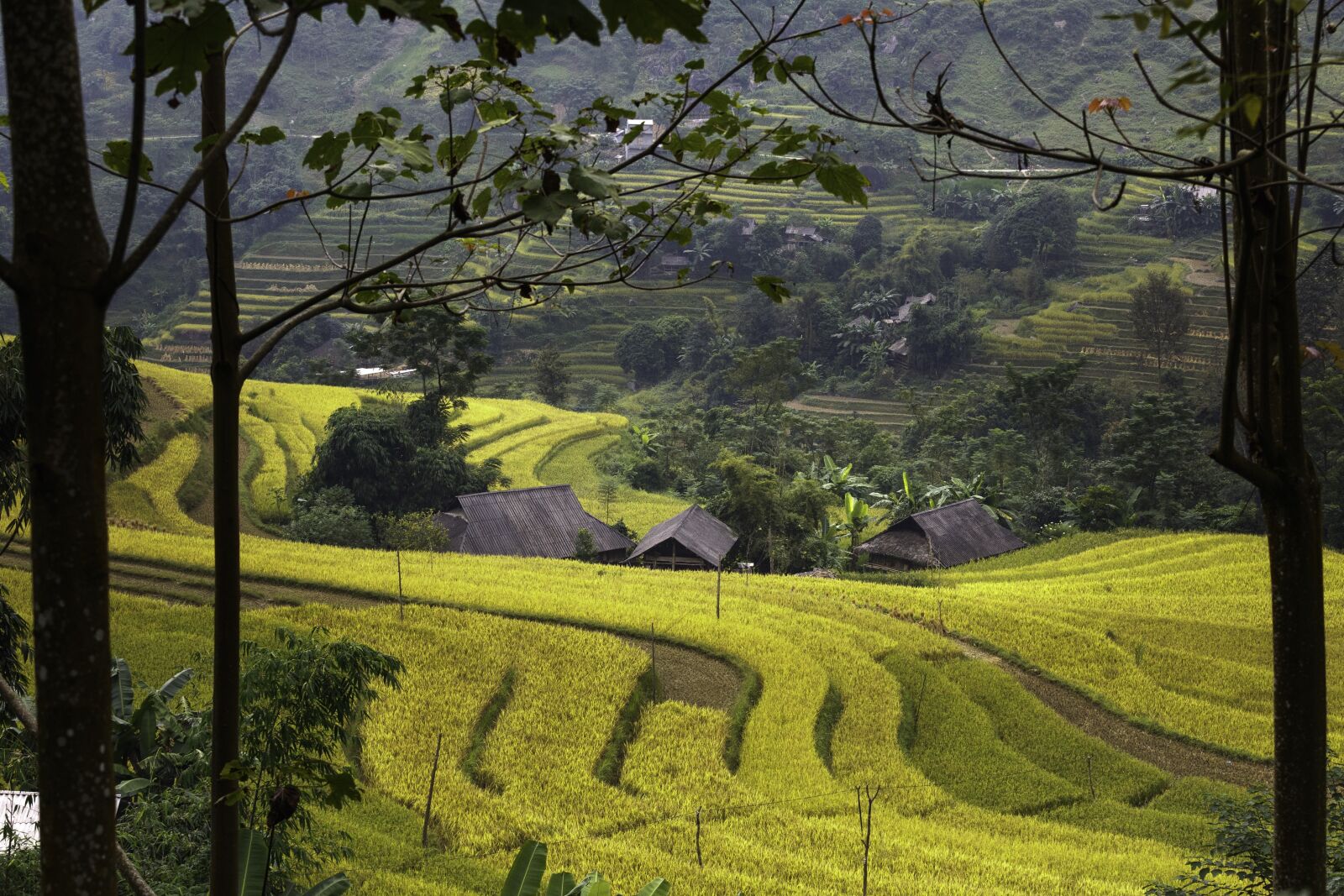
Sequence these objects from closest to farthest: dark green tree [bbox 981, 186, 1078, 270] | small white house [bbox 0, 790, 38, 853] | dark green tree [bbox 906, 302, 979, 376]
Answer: small white house [bbox 0, 790, 38, 853] < dark green tree [bbox 906, 302, 979, 376] < dark green tree [bbox 981, 186, 1078, 270]

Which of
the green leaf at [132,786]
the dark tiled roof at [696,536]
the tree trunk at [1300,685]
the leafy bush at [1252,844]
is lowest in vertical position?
the dark tiled roof at [696,536]

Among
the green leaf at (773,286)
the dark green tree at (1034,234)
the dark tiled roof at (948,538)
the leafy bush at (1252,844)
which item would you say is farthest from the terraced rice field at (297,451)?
the dark green tree at (1034,234)

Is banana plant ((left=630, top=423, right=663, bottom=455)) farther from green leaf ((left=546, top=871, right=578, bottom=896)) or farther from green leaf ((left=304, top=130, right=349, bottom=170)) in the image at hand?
green leaf ((left=304, top=130, right=349, bottom=170))

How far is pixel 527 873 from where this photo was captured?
3740 millimetres

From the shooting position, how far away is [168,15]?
1.40 m

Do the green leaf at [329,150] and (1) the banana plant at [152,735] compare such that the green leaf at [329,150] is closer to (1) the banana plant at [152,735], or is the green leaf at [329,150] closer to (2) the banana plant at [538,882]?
(2) the banana plant at [538,882]

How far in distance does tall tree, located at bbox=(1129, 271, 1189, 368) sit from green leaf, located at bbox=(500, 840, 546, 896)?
3747 centimetres

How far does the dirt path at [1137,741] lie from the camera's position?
11922 mm

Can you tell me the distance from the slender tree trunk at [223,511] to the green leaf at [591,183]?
27.3 inches

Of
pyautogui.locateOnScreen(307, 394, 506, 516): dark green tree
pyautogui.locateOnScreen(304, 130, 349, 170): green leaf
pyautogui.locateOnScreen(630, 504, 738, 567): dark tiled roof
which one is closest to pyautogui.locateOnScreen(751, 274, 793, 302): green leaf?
pyautogui.locateOnScreen(304, 130, 349, 170): green leaf

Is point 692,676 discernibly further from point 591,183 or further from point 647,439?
point 647,439

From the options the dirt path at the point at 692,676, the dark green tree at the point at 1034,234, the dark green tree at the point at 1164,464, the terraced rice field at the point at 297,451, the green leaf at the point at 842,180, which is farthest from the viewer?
the dark green tree at the point at 1034,234

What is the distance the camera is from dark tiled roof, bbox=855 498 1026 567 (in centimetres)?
2267

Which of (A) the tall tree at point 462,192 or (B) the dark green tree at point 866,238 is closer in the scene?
(A) the tall tree at point 462,192
